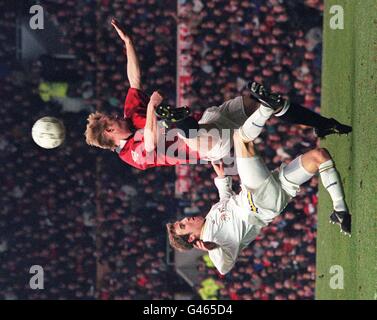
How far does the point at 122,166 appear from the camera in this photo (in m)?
13.8

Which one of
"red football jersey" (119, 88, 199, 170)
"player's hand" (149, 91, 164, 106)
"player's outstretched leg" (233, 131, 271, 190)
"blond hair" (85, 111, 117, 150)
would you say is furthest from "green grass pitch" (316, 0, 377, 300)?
"blond hair" (85, 111, 117, 150)

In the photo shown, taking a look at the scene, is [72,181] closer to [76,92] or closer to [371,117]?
[76,92]

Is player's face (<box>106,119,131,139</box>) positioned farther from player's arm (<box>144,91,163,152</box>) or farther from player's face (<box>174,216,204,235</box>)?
player's face (<box>174,216,204,235</box>)

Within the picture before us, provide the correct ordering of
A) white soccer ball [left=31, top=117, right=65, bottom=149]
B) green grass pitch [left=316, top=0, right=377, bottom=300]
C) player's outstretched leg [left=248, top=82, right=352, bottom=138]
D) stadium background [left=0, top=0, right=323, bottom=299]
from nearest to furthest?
player's outstretched leg [left=248, top=82, right=352, bottom=138]
green grass pitch [left=316, top=0, right=377, bottom=300]
white soccer ball [left=31, top=117, right=65, bottom=149]
stadium background [left=0, top=0, right=323, bottom=299]

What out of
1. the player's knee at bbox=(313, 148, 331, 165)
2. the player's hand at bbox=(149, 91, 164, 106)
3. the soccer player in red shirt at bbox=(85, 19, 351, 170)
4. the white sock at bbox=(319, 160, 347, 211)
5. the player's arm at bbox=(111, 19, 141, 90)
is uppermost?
the player's arm at bbox=(111, 19, 141, 90)

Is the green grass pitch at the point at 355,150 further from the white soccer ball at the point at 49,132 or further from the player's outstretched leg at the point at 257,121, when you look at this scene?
the white soccer ball at the point at 49,132

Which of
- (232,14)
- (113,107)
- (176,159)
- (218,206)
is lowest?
(218,206)

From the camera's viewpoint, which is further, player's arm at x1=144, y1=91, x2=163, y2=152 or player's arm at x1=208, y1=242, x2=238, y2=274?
player's arm at x1=208, y1=242, x2=238, y2=274

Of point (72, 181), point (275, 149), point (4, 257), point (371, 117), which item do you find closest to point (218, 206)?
point (371, 117)

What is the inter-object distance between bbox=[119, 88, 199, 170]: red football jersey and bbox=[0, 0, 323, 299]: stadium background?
4966mm

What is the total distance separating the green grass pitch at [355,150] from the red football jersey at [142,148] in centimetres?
190

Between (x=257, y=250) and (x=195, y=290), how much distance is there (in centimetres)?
132

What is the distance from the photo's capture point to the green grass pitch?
26.2 feet

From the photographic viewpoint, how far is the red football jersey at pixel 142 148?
326 inches
